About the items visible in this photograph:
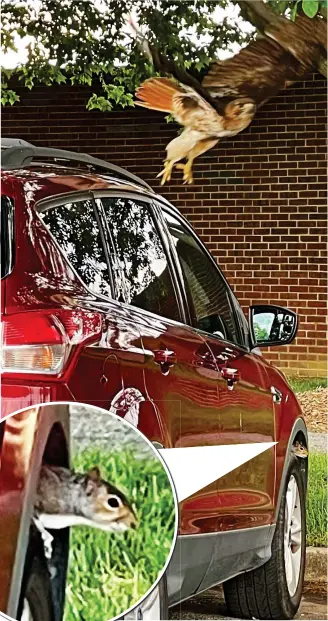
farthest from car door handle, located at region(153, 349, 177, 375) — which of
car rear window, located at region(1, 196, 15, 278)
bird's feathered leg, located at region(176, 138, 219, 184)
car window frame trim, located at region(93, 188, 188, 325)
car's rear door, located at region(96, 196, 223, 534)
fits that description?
bird's feathered leg, located at region(176, 138, 219, 184)

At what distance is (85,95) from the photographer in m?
3.62

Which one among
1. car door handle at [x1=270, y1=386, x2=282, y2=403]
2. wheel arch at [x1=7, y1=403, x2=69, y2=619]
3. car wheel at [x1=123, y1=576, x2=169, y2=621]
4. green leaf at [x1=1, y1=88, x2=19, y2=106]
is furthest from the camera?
green leaf at [x1=1, y1=88, x2=19, y2=106]

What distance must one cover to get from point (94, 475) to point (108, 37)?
1.59m

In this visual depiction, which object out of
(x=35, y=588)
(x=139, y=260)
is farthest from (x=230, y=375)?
(x=35, y=588)

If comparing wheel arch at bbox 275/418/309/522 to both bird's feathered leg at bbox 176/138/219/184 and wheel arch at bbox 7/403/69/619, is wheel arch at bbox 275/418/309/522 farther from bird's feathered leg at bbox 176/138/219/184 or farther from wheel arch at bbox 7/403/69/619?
bird's feathered leg at bbox 176/138/219/184

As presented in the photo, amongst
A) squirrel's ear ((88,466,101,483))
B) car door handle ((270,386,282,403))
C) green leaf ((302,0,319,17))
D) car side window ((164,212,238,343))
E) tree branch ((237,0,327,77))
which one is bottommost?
squirrel's ear ((88,466,101,483))

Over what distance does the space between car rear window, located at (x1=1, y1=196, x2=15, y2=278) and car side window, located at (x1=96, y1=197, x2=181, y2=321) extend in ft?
1.50

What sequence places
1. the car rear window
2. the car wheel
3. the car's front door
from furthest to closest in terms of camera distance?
the car's front door → the car wheel → the car rear window

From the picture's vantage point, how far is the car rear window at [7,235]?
9.66 ft

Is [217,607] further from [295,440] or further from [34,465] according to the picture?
[34,465]

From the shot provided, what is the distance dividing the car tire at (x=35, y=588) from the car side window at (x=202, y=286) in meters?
0.93

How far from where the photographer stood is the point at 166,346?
3287mm

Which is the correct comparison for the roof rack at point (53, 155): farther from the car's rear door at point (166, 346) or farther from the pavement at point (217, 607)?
the pavement at point (217, 607)

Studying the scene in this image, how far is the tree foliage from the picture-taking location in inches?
141
